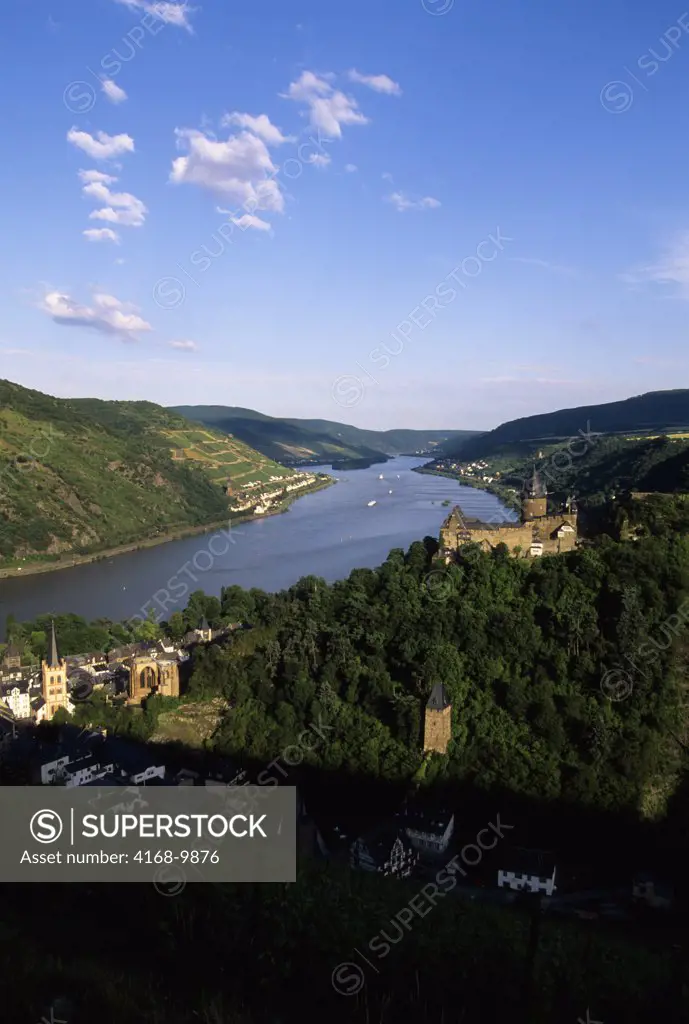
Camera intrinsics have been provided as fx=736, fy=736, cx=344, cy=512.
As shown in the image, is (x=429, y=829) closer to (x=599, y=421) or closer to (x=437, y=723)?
(x=437, y=723)

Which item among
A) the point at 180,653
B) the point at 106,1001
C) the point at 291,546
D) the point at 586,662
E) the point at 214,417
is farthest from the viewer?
the point at 214,417

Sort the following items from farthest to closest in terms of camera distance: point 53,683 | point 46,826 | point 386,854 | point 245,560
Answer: point 245,560 → point 53,683 → point 386,854 → point 46,826

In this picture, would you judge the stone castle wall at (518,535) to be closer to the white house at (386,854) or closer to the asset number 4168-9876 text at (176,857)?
the white house at (386,854)

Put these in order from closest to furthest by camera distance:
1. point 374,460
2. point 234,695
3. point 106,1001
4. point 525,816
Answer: point 106,1001 < point 525,816 < point 234,695 < point 374,460

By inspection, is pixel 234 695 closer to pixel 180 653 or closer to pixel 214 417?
pixel 180 653

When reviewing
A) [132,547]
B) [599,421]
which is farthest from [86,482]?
[599,421]

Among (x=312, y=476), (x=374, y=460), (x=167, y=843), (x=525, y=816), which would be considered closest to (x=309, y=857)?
(x=167, y=843)

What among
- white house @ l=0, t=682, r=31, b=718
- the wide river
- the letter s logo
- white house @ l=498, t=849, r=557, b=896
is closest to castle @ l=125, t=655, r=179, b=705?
white house @ l=0, t=682, r=31, b=718
